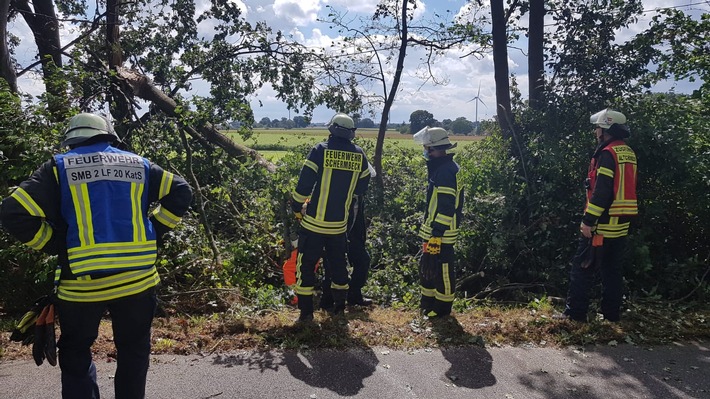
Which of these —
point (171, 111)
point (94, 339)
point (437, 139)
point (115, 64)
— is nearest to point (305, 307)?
point (437, 139)

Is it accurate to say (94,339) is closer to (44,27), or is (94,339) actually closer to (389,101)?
(389,101)

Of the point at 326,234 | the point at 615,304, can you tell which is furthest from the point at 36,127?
the point at 615,304

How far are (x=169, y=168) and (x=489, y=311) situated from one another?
4.65 m

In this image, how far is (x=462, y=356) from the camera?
4.32 m

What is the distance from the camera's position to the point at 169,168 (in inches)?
271

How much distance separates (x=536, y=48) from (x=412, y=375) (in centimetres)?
672

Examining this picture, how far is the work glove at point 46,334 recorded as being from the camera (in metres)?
2.98

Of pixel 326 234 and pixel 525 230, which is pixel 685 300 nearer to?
pixel 525 230

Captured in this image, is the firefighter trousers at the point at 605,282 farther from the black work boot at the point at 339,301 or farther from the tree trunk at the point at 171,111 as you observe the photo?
the tree trunk at the point at 171,111

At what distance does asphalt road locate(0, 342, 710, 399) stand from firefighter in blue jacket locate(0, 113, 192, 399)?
2.37 feet

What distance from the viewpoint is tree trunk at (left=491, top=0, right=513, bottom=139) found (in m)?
8.85

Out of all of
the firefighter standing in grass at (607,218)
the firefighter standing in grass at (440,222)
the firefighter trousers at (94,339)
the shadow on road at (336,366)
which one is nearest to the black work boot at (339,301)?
the shadow on road at (336,366)

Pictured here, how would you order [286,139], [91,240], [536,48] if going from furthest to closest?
[286,139]
[536,48]
[91,240]

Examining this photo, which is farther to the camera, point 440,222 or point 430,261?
point 430,261
